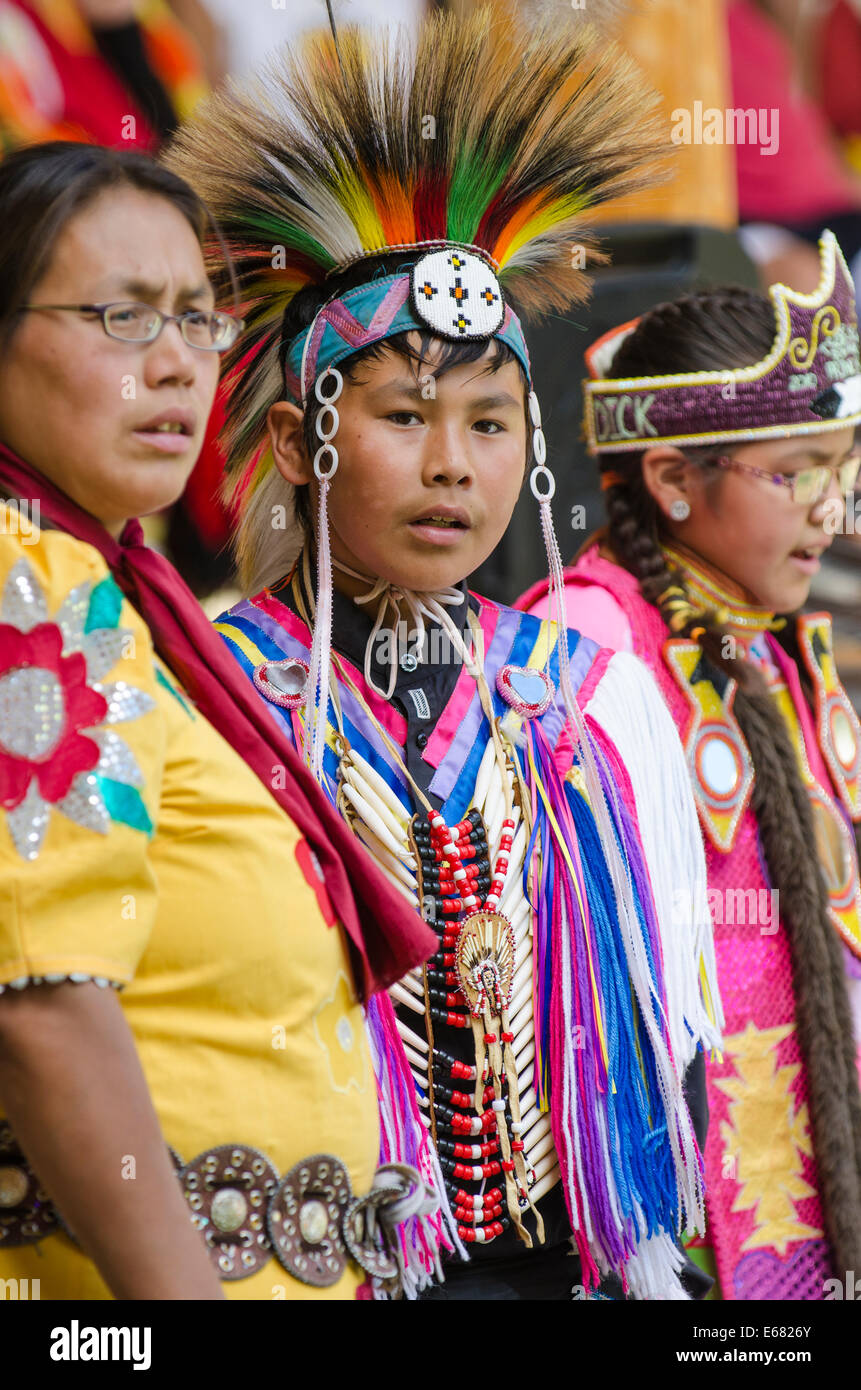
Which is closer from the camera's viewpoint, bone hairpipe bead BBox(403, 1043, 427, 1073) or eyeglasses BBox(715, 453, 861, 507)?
bone hairpipe bead BBox(403, 1043, 427, 1073)

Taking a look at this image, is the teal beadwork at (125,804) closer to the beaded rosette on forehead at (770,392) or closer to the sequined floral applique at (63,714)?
the sequined floral applique at (63,714)

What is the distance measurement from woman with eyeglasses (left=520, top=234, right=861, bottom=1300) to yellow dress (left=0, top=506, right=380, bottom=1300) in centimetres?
112

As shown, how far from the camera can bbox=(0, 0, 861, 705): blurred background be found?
273cm

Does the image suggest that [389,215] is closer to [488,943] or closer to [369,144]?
[369,144]

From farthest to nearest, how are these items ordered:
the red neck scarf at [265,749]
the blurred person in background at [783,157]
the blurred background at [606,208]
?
the blurred person in background at [783,157]
the blurred background at [606,208]
the red neck scarf at [265,749]

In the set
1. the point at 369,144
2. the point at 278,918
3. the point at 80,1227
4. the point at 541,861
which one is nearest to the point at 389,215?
the point at 369,144

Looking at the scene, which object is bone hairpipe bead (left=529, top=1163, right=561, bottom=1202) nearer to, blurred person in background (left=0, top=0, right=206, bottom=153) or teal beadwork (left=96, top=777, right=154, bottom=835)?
teal beadwork (left=96, top=777, right=154, bottom=835)

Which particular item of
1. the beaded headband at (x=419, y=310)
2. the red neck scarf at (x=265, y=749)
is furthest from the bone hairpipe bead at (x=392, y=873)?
the beaded headband at (x=419, y=310)

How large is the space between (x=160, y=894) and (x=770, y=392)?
1636 mm

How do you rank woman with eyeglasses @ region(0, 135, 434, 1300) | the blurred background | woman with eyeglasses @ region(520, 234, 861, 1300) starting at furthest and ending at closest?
the blurred background < woman with eyeglasses @ region(520, 234, 861, 1300) < woman with eyeglasses @ region(0, 135, 434, 1300)

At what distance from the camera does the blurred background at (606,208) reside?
2730mm

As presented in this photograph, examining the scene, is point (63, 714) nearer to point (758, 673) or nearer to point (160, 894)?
point (160, 894)

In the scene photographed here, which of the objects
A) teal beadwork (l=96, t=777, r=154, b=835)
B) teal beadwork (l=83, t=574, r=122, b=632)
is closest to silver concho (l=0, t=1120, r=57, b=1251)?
A: teal beadwork (l=96, t=777, r=154, b=835)

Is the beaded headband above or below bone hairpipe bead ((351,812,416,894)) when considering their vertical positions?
above
